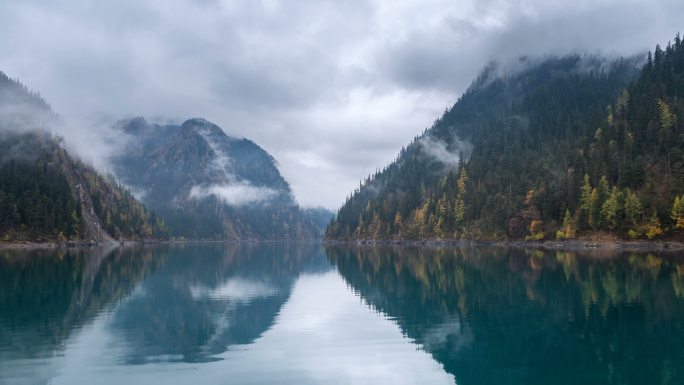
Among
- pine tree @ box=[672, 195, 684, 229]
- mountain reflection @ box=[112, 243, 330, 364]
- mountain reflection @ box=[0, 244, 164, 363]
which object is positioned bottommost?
mountain reflection @ box=[112, 243, 330, 364]

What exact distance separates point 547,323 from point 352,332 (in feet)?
40.7

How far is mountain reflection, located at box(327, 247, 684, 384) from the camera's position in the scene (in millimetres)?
21453

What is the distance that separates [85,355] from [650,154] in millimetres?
148015

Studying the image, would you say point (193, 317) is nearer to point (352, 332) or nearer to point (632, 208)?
point (352, 332)

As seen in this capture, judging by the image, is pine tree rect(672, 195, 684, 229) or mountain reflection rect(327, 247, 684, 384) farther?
pine tree rect(672, 195, 684, 229)

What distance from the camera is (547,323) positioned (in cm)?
3148

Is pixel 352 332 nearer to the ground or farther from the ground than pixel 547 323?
nearer to the ground

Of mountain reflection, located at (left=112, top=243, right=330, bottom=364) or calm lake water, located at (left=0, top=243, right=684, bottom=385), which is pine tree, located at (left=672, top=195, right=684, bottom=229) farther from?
mountain reflection, located at (left=112, top=243, right=330, bottom=364)

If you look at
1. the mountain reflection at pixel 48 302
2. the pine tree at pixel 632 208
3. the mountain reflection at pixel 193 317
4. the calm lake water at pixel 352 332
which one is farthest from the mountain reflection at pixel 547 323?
the pine tree at pixel 632 208

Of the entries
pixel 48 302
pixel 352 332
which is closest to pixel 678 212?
pixel 352 332

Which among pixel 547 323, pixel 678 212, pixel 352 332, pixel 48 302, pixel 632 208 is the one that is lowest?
pixel 352 332

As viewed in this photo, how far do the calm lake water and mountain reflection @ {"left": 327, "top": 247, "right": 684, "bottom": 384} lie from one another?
109mm

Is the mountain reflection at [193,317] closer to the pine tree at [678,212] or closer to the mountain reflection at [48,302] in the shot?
the mountain reflection at [48,302]

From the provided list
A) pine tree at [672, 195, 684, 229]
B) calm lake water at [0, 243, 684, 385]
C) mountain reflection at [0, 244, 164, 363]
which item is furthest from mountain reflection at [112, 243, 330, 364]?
pine tree at [672, 195, 684, 229]
